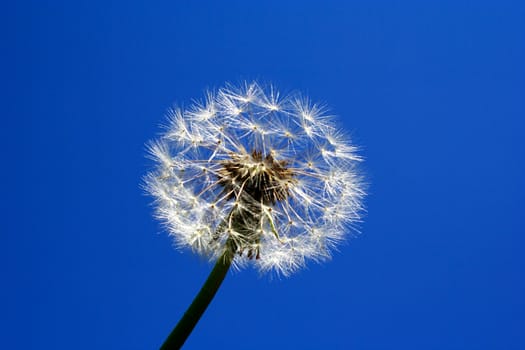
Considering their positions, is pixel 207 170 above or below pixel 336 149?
below

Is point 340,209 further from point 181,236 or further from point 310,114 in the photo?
point 181,236

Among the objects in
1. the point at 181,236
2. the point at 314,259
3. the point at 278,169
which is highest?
the point at 278,169

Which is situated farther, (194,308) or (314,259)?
(314,259)

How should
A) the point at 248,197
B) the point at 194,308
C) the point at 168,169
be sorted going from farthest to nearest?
1. the point at 168,169
2. the point at 248,197
3. the point at 194,308

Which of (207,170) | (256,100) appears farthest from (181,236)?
(256,100)

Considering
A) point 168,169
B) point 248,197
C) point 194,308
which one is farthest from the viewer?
point 168,169

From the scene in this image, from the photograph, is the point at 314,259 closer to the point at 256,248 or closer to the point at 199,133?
the point at 256,248

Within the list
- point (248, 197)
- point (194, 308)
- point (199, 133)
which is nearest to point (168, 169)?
point (199, 133)
